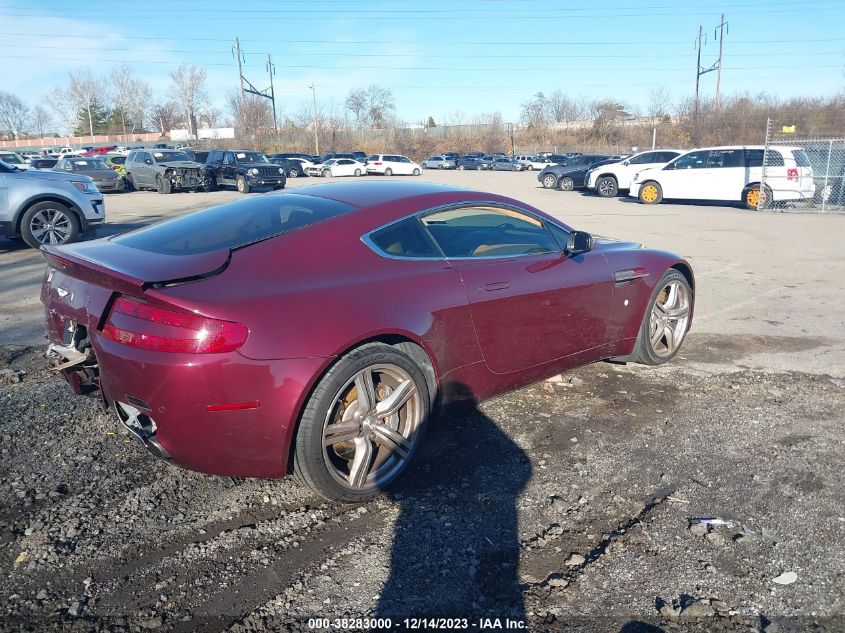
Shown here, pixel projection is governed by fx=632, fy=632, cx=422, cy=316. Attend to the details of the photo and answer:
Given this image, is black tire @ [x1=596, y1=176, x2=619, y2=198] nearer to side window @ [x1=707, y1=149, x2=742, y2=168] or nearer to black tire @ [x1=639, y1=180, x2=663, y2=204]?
black tire @ [x1=639, y1=180, x2=663, y2=204]

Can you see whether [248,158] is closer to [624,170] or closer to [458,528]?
[624,170]

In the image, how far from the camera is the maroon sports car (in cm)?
269

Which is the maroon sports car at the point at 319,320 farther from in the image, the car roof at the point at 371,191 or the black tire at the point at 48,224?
the black tire at the point at 48,224

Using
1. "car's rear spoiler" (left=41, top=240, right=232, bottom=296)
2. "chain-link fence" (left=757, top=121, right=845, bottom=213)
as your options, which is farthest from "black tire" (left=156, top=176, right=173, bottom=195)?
"car's rear spoiler" (left=41, top=240, right=232, bottom=296)

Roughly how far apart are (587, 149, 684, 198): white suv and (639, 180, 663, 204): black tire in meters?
2.01

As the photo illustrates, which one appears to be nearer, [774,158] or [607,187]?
[774,158]

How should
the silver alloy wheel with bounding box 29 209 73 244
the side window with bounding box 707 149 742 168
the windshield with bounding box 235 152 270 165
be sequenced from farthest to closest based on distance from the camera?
the windshield with bounding box 235 152 270 165, the side window with bounding box 707 149 742 168, the silver alloy wheel with bounding box 29 209 73 244

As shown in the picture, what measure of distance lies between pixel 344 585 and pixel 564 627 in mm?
858

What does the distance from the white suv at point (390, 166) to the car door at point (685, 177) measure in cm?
2375

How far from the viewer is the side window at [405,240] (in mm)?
3361

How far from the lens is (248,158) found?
26797 mm

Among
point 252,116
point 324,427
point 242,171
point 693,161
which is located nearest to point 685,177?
point 693,161

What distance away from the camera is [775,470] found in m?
3.40

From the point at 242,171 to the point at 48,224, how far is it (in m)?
16.2
